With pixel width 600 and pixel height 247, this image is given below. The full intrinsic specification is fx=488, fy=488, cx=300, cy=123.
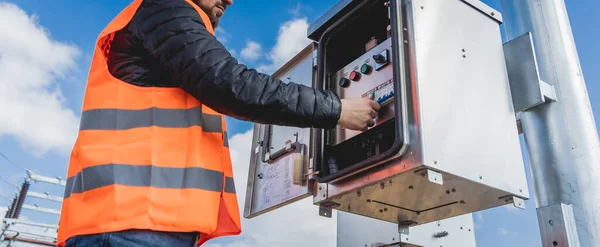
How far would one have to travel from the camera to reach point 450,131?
6.13 feet

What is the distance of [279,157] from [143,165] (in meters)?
2.00

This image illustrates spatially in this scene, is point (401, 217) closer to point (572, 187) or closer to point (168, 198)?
point (572, 187)

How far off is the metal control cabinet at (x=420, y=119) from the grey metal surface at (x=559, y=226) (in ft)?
0.42

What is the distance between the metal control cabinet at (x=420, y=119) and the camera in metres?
1.85

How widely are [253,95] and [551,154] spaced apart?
1.43 metres

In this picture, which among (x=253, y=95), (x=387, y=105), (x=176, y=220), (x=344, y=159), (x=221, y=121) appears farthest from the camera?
(x=344, y=159)

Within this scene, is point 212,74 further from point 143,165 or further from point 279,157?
point 279,157

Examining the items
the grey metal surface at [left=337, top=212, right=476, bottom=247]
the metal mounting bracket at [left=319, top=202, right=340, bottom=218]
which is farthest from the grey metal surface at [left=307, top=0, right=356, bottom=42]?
the grey metal surface at [left=337, top=212, right=476, bottom=247]

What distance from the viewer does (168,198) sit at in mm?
1234

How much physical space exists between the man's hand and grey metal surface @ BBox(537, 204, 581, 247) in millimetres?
866

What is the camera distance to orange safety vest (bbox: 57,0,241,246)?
47.3 inches

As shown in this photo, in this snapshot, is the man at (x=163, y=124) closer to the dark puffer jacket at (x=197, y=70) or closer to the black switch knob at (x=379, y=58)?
the dark puffer jacket at (x=197, y=70)

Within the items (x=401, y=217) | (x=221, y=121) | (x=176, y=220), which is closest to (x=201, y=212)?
(x=176, y=220)

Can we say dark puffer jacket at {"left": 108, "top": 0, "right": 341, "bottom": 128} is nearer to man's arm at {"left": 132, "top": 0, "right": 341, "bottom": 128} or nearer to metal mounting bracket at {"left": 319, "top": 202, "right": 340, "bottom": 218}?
man's arm at {"left": 132, "top": 0, "right": 341, "bottom": 128}
